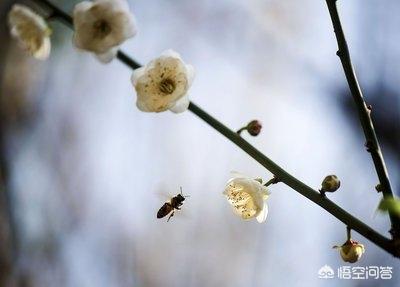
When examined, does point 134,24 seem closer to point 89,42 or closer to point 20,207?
point 89,42

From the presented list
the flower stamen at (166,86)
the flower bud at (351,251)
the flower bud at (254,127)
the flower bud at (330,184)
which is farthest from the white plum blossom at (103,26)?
the flower bud at (351,251)

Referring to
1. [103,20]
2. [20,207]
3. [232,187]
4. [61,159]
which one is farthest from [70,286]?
[103,20]

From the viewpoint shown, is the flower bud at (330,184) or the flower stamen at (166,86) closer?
the flower bud at (330,184)

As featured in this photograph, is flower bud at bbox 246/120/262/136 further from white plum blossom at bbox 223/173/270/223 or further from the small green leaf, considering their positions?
the small green leaf

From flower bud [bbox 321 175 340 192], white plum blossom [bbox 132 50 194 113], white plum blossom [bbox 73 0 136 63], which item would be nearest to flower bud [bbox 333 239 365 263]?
flower bud [bbox 321 175 340 192]

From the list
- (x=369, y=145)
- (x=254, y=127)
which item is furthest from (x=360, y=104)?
(x=254, y=127)

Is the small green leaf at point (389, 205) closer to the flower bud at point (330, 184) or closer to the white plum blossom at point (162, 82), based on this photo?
the flower bud at point (330, 184)

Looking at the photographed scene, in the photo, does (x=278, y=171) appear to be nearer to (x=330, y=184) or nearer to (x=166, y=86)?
(x=330, y=184)
